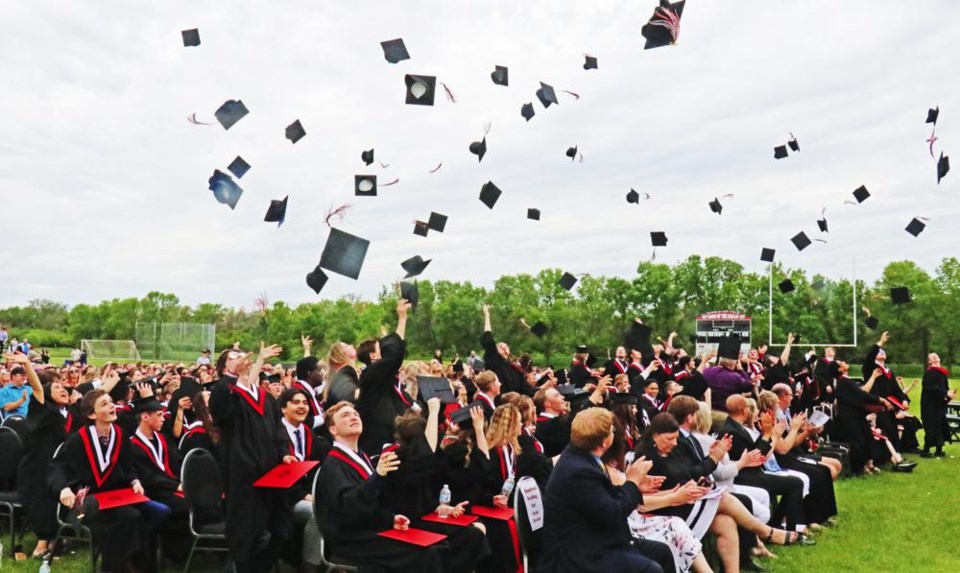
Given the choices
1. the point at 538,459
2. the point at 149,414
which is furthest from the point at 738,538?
the point at 149,414

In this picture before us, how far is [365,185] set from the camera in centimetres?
1067

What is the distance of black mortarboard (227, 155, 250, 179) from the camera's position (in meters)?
11.1

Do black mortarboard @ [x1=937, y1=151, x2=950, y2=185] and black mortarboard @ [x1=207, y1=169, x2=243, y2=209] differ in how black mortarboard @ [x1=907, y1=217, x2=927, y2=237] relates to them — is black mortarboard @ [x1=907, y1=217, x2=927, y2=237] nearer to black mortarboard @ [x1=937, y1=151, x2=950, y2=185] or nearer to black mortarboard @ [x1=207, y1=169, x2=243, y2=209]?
black mortarboard @ [x1=937, y1=151, x2=950, y2=185]

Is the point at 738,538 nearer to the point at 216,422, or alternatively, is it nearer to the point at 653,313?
the point at 216,422

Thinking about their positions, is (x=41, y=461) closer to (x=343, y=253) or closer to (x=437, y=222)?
(x=343, y=253)

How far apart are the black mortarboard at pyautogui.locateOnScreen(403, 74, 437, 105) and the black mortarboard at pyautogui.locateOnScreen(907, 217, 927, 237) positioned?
857 cm

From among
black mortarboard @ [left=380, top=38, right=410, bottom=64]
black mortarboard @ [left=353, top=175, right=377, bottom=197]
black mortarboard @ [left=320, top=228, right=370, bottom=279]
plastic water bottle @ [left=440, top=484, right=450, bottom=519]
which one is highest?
black mortarboard @ [left=380, top=38, right=410, bottom=64]

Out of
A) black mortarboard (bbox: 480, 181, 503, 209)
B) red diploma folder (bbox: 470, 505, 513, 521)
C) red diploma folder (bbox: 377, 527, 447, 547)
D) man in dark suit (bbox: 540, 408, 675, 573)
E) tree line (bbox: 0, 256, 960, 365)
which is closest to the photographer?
man in dark suit (bbox: 540, 408, 675, 573)

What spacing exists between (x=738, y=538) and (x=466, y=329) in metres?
45.9

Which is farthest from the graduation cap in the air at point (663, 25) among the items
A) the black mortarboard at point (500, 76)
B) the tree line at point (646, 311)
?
the tree line at point (646, 311)

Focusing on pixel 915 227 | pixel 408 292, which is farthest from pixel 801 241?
pixel 408 292

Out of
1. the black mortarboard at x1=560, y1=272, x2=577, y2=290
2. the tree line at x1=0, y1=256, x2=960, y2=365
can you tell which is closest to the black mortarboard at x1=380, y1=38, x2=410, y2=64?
the black mortarboard at x1=560, y1=272, x2=577, y2=290

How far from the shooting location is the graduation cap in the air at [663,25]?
981cm

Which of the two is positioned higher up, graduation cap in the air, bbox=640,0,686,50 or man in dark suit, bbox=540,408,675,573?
graduation cap in the air, bbox=640,0,686,50
